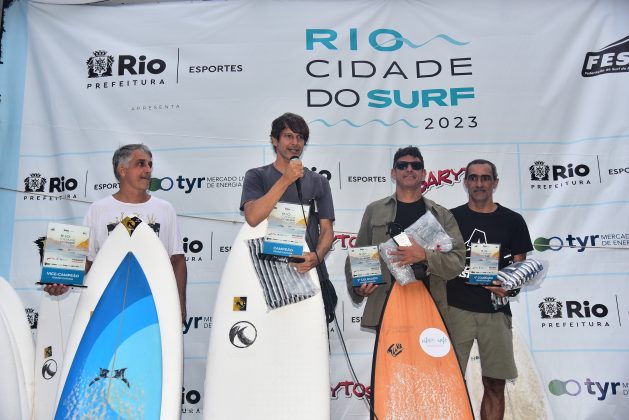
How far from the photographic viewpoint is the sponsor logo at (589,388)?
3.08 m

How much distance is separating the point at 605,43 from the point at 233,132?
2.20 m

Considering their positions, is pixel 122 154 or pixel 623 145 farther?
pixel 623 145

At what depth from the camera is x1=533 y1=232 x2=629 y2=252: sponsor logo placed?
Result: 126 inches

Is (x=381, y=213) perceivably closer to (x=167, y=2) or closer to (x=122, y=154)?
(x=122, y=154)

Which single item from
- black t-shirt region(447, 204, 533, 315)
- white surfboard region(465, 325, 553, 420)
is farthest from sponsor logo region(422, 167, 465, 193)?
white surfboard region(465, 325, 553, 420)

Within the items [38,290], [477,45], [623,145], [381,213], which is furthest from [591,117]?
[38,290]

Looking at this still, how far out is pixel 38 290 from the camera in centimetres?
326

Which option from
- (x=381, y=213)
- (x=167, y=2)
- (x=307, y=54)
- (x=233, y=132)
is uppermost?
(x=167, y=2)

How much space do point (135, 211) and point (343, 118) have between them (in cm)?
131

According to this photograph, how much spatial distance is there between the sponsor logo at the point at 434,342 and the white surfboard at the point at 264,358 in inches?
16.9

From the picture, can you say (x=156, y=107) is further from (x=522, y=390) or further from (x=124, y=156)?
(x=522, y=390)

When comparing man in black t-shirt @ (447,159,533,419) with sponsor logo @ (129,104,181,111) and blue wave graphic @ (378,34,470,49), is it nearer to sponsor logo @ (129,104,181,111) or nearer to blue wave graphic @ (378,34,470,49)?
blue wave graphic @ (378,34,470,49)

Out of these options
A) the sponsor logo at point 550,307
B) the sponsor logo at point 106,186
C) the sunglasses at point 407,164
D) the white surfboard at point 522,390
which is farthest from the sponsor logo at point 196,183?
the sponsor logo at point 550,307

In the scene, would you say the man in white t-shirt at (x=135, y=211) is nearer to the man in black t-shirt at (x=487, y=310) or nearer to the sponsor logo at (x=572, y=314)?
the man in black t-shirt at (x=487, y=310)
